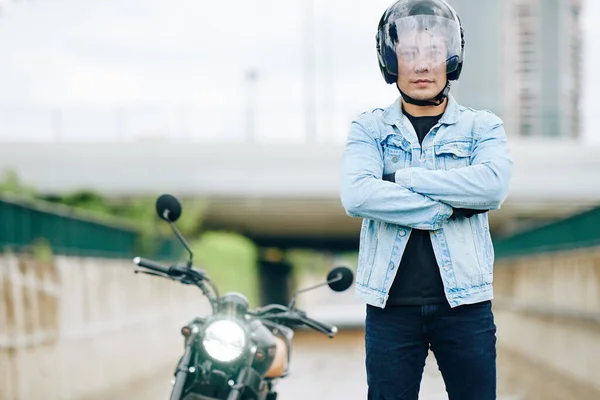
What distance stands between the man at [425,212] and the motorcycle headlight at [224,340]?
1.61 feet

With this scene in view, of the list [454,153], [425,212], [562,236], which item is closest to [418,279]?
[425,212]

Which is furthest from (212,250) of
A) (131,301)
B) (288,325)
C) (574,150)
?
(288,325)

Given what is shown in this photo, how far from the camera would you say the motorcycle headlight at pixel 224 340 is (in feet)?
12.8

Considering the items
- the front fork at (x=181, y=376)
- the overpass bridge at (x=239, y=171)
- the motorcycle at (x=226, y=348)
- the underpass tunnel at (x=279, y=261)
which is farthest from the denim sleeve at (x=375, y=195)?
the underpass tunnel at (x=279, y=261)

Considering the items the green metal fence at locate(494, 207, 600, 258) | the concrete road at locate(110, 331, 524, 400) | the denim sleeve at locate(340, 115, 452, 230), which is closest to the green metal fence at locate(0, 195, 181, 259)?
the concrete road at locate(110, 331, 524, 400)

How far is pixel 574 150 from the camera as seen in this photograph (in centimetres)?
3203

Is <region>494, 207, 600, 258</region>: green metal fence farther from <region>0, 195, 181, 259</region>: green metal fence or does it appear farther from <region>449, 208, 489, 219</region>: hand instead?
<region>449, 208, 489, 219</region>: hand

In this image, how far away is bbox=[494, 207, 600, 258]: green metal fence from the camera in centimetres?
1363

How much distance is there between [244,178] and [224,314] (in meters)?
26.9

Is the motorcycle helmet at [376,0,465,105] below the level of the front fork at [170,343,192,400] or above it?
above

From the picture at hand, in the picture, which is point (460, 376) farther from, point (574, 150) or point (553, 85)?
point (553, 85)

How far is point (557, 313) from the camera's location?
15.5m

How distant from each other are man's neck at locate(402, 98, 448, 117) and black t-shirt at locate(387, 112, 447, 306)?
18.2 inches

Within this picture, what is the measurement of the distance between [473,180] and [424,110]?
325 mm
